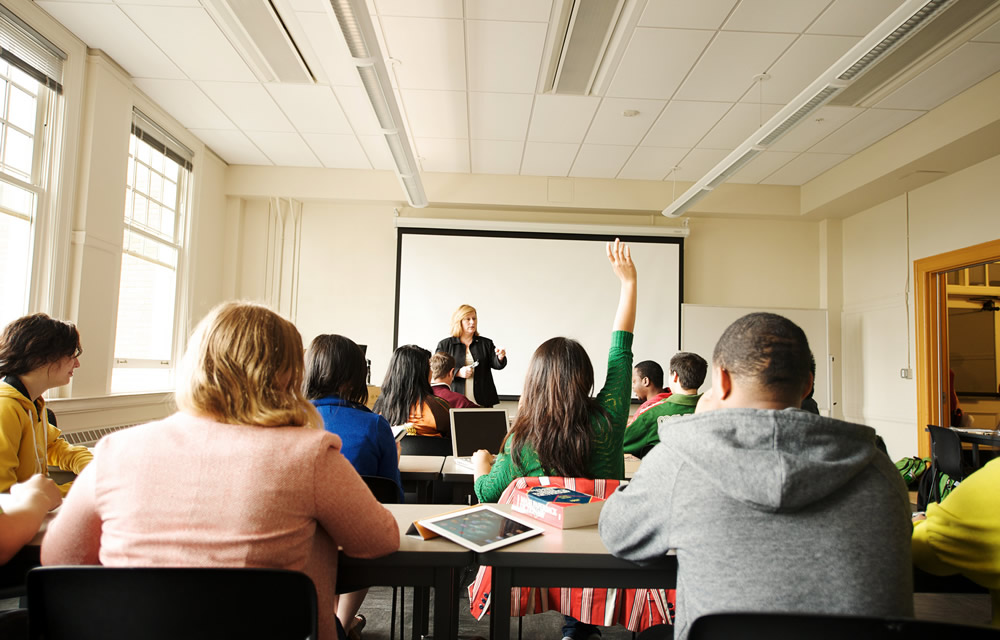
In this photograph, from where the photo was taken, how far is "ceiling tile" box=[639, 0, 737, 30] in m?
3.39

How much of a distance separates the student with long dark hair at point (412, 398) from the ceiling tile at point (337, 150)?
10.2 ft

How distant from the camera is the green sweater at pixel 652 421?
2797mm

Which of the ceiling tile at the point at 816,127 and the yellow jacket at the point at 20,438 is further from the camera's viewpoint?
the ceiling tile at the point at 816,127

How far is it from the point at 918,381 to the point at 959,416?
0.48 meters

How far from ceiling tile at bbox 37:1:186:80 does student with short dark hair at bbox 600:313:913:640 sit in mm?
4266

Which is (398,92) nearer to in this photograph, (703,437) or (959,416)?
(703,437)

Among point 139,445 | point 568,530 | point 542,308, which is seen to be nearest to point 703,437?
point 568,530

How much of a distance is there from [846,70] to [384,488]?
3.16 m

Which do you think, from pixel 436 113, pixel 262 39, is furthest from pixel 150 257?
pixel 436 113

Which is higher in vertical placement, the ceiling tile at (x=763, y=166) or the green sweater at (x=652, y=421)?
the ceiling tile at (x=763, y=166)

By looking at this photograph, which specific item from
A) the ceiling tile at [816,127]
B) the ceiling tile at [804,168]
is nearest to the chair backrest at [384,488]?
the ceiling tile at [816,127]

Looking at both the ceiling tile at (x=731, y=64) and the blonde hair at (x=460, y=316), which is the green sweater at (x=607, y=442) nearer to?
the ceiling tile at (x=731, y=64)

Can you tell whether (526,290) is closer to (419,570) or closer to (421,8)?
(421,8)

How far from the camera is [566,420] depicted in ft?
5.63
